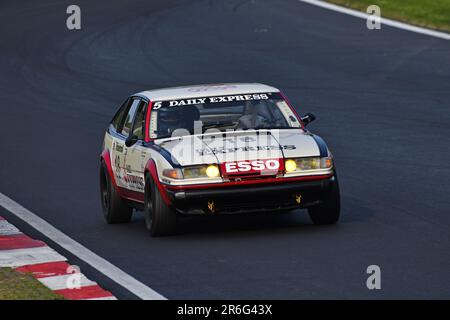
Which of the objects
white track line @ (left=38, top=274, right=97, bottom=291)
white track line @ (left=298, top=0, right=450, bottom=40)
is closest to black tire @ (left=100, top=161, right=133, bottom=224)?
white track line @ (left=38, top=274, right=97, bottom=291)

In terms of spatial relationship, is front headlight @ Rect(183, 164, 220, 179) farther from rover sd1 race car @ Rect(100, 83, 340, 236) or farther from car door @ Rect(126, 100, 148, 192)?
car door @ Rect(126, 100, 148, 192)

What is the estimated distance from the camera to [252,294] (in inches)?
405

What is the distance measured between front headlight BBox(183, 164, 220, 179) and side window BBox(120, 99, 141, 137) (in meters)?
1.97

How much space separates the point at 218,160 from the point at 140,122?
1.84m

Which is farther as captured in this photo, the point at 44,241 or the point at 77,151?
the point at 77,151

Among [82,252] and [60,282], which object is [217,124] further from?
[60,282]

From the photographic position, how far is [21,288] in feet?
35.6

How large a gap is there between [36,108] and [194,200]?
13366 millimetres

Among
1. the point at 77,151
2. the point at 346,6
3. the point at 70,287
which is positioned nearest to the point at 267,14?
the point at 346,6

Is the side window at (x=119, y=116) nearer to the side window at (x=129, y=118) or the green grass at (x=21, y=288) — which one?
the side window at (x=129, y=118)

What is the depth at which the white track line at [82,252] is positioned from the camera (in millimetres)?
10605

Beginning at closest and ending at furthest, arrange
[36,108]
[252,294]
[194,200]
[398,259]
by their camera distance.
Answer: [252,294], [398,259], [194,200], [36,108]

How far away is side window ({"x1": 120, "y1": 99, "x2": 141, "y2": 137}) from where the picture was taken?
15.0 m

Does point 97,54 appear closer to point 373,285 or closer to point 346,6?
point 346,6
